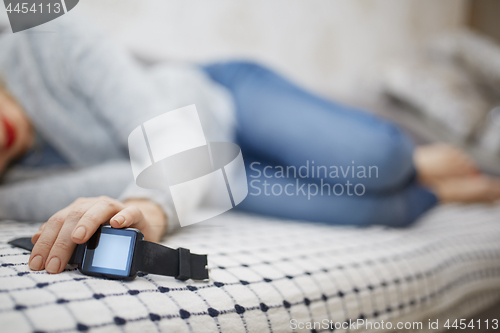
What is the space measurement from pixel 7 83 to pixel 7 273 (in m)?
0.24

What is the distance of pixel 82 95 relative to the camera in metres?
0.35

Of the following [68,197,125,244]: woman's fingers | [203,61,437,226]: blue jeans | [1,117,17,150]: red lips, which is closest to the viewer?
[68,197,125,244]: woman's fingers

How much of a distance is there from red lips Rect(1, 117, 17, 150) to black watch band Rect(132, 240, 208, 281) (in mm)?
224

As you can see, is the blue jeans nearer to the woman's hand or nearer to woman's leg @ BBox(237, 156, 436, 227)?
woman's leg @ BBox(237, 156, 436, 227)

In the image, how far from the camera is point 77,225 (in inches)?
7.6

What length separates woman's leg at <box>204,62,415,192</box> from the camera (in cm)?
48

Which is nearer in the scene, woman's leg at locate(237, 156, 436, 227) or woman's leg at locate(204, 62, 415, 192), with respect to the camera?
woman's leg at locate(237, 156, 436, 227)

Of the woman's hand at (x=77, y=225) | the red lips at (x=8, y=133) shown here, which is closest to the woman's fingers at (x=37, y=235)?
the woman's hand at (x=77, y=225)

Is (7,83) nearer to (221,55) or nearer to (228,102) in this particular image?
(228,102)

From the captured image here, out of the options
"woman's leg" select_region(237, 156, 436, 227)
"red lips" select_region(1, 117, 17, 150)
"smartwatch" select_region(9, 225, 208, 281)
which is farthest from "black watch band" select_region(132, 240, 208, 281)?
"red lips" select_region(1, 117, 17, 150)

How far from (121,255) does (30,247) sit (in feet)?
0.25

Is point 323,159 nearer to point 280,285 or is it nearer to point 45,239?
point 280,285

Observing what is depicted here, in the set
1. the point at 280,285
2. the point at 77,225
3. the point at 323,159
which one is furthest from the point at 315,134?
the point at 77,225

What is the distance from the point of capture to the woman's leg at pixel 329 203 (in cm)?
38
